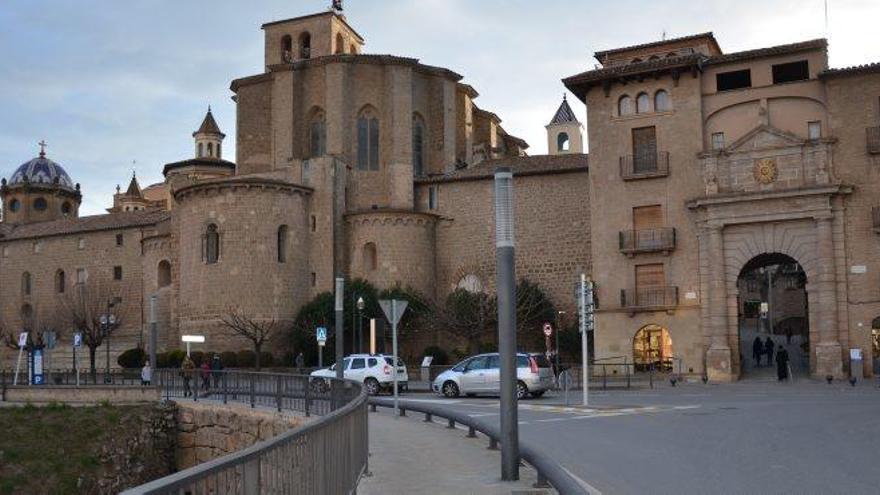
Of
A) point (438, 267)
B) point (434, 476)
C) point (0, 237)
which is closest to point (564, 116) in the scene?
point (438, 267)

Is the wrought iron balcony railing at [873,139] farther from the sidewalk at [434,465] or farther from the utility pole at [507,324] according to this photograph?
the utility pole at [507,324]

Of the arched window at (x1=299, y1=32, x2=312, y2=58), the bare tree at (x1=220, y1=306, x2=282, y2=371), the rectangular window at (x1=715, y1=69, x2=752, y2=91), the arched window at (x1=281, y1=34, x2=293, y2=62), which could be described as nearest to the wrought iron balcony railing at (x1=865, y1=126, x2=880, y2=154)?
the rectangular window at (x1=715, y1=69, x2=752, y2=91)

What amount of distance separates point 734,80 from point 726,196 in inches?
207

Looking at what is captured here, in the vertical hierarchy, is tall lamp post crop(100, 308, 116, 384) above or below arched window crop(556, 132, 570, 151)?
below

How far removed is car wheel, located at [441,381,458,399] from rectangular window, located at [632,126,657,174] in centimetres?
1593

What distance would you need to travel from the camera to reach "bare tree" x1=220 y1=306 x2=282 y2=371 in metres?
52.5

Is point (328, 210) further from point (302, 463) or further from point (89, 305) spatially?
point (302, 463)

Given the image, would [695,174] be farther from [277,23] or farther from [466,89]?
[277,23]

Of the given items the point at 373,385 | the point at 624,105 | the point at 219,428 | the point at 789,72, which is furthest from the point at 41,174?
the point at 219,428

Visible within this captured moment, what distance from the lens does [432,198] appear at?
2306 inches

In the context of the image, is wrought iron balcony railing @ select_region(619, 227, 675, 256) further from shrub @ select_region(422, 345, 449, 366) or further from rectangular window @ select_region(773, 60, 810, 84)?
shrub @ select_region(422, 345, 449, 366)

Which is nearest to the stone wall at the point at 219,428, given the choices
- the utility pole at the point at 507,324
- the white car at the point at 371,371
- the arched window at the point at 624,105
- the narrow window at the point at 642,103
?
the white car at the point at 371,371

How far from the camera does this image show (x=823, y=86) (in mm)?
39094

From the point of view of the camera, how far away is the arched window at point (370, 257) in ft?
183
